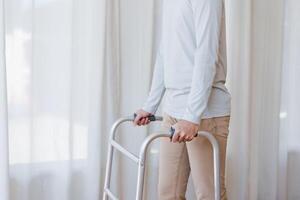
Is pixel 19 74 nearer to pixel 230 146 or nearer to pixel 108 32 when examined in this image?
pixel 108 32

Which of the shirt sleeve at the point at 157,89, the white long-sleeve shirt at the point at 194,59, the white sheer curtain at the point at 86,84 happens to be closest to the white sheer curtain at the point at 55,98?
the white sheer curtain at the point at 86,84

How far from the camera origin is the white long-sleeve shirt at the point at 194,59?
5.51ft

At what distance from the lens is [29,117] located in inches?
91.3

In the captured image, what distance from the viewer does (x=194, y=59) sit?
1.75 meters

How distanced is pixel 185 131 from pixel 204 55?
11.2 inches

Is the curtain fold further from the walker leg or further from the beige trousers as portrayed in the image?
the walker leg

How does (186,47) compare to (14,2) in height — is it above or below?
below

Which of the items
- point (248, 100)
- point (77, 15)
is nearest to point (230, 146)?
point (248, 100)

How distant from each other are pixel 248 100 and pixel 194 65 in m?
1.18

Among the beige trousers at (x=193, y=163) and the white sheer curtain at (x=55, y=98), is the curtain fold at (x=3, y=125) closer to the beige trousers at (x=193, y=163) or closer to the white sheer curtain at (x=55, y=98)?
the white sheer curtain at (x=55, y=98)

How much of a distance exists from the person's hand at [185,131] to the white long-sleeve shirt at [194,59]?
0.07 ft

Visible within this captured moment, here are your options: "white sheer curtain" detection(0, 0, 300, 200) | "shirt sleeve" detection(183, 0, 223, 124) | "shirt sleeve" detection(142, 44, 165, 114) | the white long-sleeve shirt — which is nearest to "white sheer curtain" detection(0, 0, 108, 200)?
"white sheer curtain" detection(0, 0, 300, 200)

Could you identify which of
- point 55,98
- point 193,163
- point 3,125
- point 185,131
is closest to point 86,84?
point 55,98

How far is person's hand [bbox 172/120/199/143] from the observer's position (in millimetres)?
1612
